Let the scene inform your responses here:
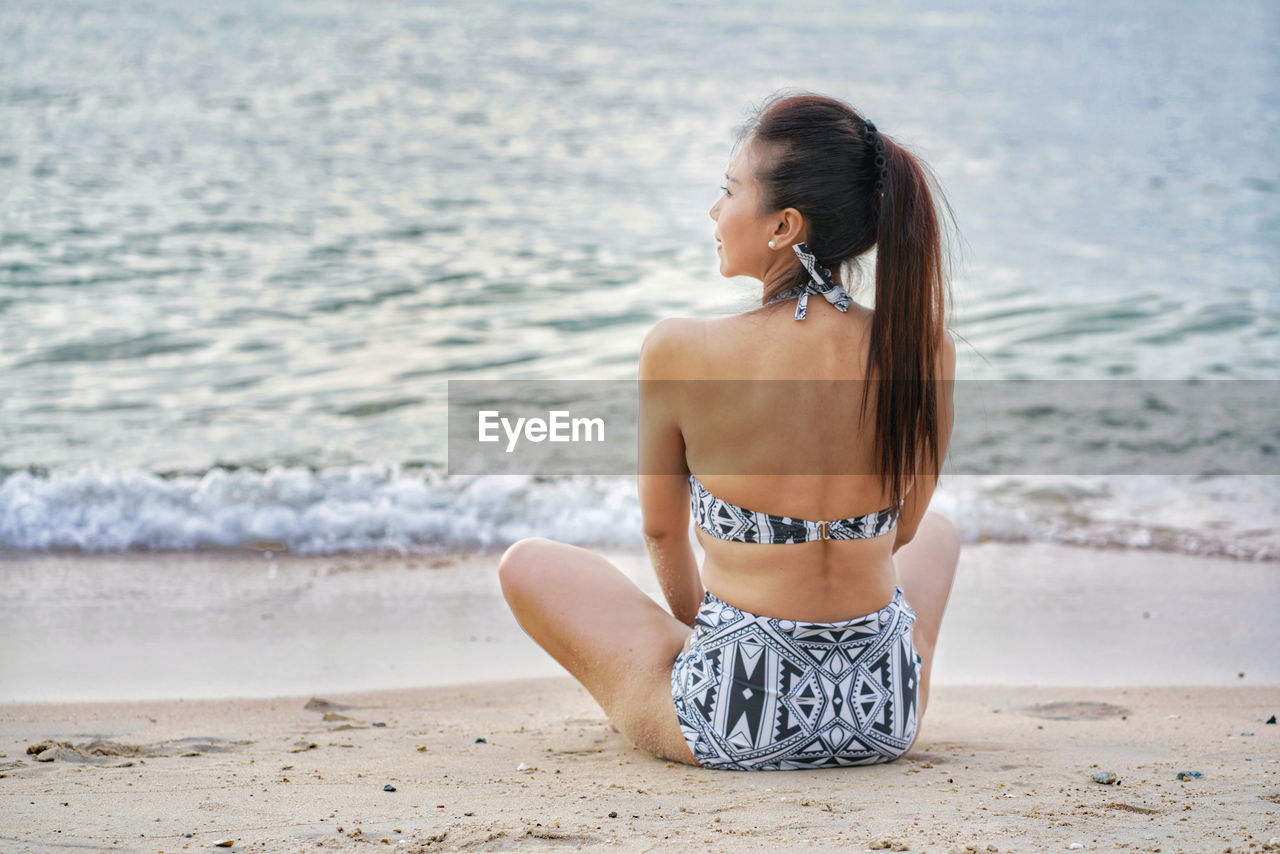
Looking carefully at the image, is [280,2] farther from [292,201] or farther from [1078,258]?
[1078,258]

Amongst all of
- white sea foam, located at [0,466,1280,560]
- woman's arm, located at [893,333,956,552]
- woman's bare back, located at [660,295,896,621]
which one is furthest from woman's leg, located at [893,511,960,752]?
white sea foam, located at [0,466,1280,560]

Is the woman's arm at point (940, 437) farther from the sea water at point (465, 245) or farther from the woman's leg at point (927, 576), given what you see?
the sea water at point (465, 245)

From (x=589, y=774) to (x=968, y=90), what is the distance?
47.6 feet

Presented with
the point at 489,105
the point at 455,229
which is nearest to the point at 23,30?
the point at 489,105

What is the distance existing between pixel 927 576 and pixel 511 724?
1.06m

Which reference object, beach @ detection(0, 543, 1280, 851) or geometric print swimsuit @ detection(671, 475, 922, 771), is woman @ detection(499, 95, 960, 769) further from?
beach @ detection(0, 543, 1280, 851)

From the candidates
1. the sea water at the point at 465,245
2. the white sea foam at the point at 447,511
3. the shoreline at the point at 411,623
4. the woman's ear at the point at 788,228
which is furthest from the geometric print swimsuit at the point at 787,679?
the white sea foam at the point at 447,511

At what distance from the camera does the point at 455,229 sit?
942 centimetres

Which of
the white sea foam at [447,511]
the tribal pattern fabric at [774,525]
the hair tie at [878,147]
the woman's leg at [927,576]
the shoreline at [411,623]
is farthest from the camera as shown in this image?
the white sea foam at [447,511]

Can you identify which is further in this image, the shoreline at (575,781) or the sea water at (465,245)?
the sea water at (465,245)

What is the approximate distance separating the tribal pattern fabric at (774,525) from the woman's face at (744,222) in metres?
0.43

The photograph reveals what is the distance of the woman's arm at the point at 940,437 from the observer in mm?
2168

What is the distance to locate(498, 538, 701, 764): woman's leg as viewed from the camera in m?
2.31

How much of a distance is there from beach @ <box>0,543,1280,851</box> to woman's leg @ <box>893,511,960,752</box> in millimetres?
227
